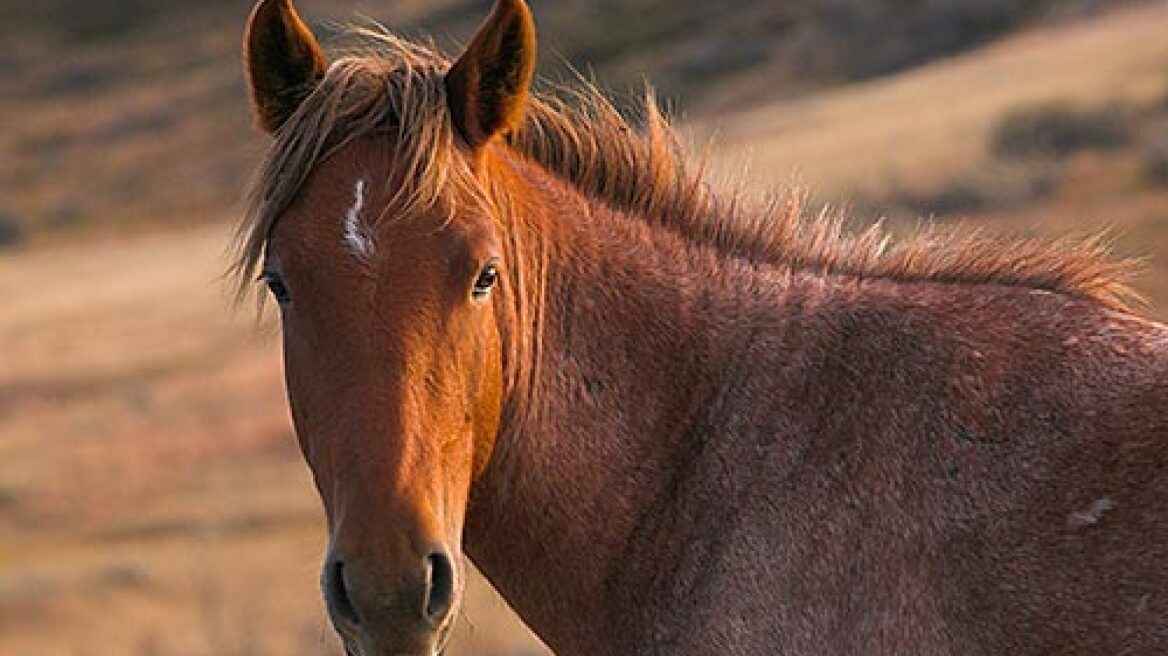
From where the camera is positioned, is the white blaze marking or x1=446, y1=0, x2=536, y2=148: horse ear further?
x1=446, y1=0, x2=536, y2=148: horse ear

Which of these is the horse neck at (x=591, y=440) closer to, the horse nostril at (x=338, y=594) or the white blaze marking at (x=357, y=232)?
the white blaze marking at (x=357, y=232)

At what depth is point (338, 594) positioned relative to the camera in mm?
4156

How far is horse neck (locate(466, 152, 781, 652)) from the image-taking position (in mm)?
4832

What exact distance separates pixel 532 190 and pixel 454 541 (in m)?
1.06

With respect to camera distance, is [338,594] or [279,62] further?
[279,62]

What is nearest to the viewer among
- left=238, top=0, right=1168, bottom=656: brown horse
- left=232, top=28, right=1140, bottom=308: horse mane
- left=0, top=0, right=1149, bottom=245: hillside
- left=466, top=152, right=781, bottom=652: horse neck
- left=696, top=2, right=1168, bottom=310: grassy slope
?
left=238, top=0, right=1168, bottom=656: brown horse

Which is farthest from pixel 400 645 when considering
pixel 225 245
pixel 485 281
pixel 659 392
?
pixel 225 245

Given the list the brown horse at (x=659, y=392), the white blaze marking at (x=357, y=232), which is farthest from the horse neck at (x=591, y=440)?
the white blaze marking at (x=357, y=232)

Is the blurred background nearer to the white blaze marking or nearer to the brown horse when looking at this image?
the brown horse

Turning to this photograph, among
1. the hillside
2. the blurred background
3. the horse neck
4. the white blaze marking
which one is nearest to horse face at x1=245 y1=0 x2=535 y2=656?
the white blaze marking

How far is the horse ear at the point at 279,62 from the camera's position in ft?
15.5

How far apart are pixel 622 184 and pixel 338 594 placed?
149 centimetres

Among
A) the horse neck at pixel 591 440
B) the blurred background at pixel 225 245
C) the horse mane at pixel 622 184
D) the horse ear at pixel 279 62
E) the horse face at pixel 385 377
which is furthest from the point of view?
the blurred background at pixel 225 245

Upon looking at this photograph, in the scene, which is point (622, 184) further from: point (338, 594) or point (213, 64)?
point (213, 64)
